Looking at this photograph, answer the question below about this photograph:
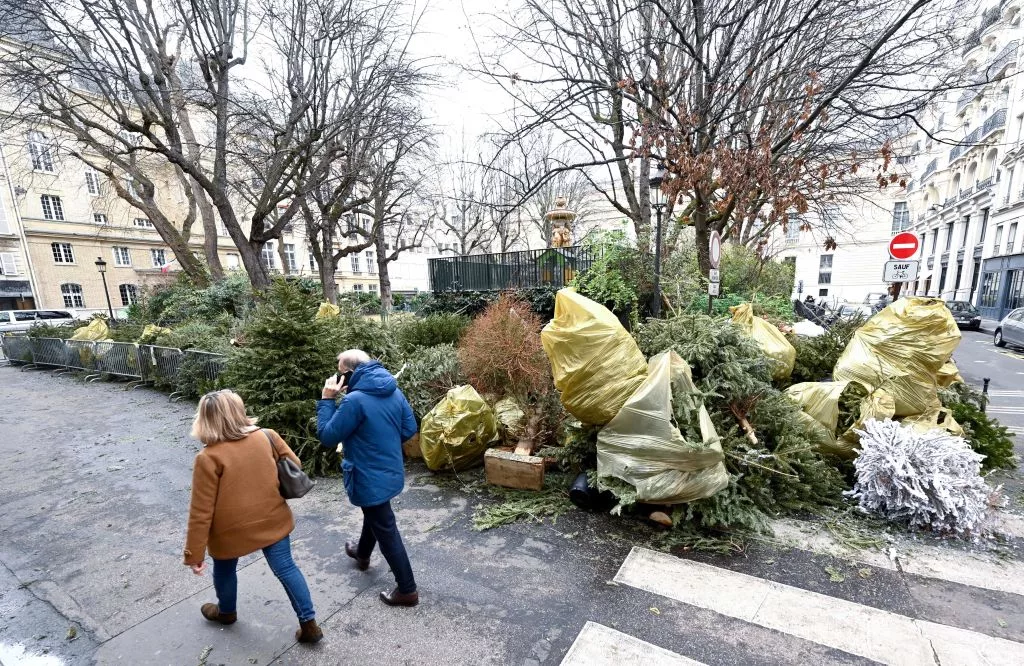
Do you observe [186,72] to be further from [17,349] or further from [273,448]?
[273,448]

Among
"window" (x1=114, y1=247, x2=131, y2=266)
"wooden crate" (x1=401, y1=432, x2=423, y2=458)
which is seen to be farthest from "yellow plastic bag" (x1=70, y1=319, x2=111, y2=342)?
"window" (x1=114, y1=247, x2=131, y2=266)

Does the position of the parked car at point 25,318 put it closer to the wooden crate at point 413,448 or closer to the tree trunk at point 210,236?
the tree trunk at point 210,236

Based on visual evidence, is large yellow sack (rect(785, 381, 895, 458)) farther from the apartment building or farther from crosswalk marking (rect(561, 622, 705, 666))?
the apartment building

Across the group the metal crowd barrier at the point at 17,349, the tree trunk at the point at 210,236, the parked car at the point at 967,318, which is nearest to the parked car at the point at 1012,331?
the parked car at the point at 967,318

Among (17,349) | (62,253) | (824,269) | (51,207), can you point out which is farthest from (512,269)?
(824,269)

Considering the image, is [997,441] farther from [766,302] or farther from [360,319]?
→ [360,319]

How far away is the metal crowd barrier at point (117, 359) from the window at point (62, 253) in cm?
2184

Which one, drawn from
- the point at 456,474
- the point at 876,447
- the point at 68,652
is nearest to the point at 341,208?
the point at 456,474

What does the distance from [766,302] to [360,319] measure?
9.02m

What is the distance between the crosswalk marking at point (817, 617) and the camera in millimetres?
2152

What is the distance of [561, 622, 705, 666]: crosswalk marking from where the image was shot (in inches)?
85.1

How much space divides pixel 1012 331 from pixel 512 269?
15.3 m

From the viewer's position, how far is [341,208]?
1541cm

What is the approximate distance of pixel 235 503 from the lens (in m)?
2.19
